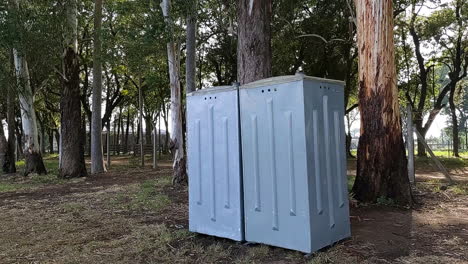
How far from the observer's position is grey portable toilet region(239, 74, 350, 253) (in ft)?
13.1

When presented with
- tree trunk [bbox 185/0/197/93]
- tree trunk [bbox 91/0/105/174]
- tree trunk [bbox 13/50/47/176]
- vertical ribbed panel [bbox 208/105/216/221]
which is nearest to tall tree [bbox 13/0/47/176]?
tree trunk [bbox 13/50/47/176]

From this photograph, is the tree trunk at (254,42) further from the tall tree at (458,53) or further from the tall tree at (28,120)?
the tall tree at (458,53)

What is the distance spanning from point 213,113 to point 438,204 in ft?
13.5

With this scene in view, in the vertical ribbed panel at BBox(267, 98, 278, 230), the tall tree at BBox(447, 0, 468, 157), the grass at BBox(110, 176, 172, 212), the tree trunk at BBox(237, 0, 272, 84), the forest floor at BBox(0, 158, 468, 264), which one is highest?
the tall tree at BBox(447, 0, 468, 157)

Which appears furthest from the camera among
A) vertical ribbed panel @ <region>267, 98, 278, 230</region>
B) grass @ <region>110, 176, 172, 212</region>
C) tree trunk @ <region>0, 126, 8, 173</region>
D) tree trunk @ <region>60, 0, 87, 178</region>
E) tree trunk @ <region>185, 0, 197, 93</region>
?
tree trunk @ <region>0, 126, 8, 173</region>

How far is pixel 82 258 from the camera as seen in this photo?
4324mm

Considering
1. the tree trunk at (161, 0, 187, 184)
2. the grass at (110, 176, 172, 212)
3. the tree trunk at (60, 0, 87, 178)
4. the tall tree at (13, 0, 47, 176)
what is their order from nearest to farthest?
the grass at (110, 176, 172, 212), the tree trunk at (161, 0, 187, 184), the tree trunk at (60, 0, 87, 178), the tall tree at (13, 0, 47, 176)

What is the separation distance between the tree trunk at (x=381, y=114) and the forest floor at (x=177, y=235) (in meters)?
0.32

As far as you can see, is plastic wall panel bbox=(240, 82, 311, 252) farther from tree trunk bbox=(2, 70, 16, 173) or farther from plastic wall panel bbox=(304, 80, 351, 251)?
tree trunk bbox=(2, 70, 16, 173)

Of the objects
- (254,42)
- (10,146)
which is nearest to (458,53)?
(254,42)

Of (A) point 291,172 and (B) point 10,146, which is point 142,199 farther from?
(B) point 10,146

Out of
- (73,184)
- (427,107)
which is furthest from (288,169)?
(427,107)

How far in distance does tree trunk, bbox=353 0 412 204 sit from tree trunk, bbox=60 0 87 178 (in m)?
10.4

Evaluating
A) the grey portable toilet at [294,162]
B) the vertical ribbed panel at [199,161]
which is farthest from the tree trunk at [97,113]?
the grey portable toilet at [294,162]
